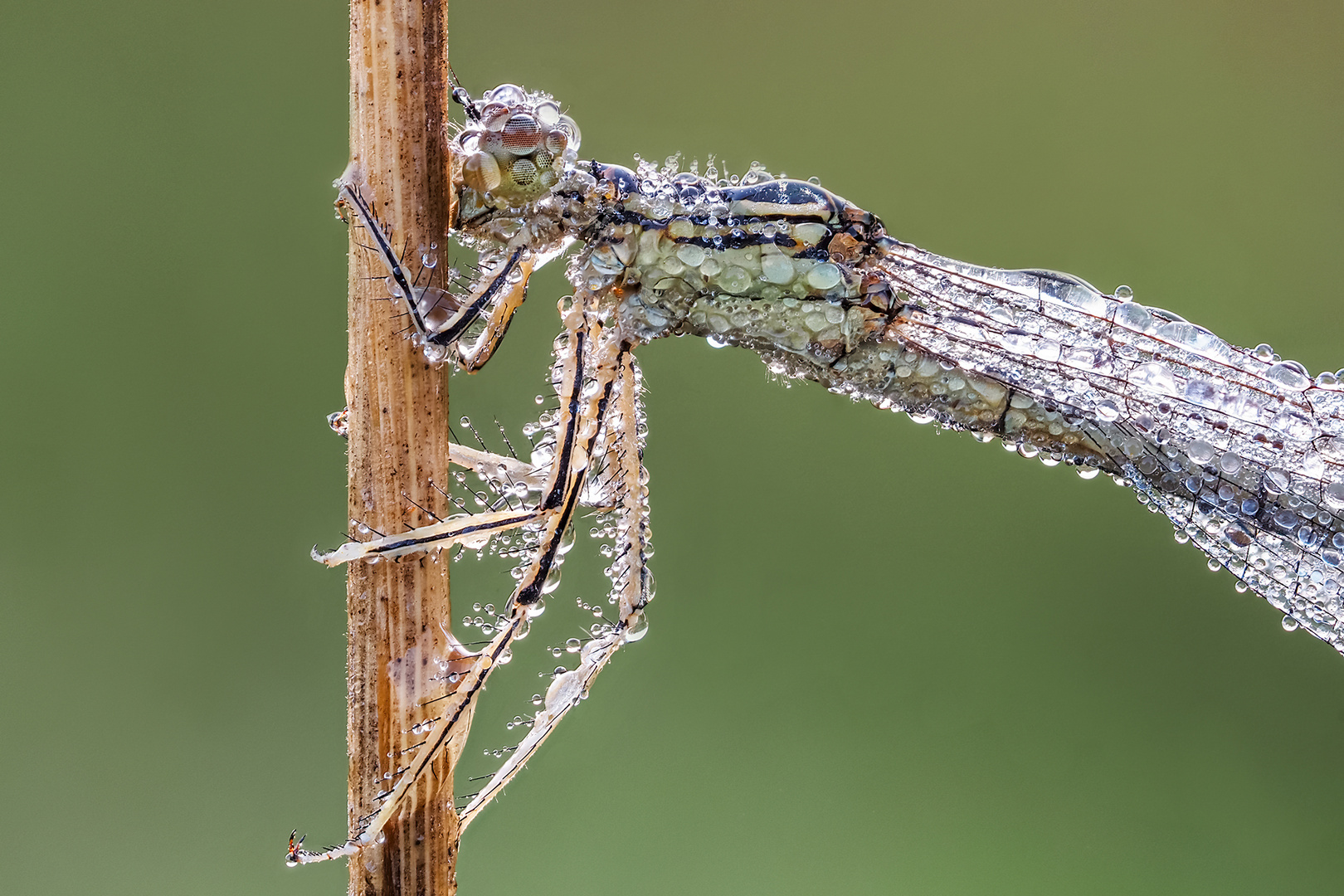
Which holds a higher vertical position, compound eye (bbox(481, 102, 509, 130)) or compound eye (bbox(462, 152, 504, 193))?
compound eye (bbox(481, 102, 509, 130))

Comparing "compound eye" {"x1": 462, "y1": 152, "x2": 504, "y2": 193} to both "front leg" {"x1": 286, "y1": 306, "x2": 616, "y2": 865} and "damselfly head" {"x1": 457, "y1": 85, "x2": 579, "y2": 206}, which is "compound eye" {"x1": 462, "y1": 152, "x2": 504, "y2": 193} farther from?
"front leg" {"x1": 286, "y1": 306, "x2": 616, "y2": 865}

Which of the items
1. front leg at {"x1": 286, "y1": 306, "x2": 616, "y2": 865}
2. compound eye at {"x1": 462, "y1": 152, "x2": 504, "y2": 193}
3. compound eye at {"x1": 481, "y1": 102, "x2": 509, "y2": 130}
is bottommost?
front leg at {"x1": 286, "y1": 306, "x2": 616, "y2": 865}

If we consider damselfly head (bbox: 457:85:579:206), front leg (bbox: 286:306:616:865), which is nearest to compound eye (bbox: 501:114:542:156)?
damselfly head (bbox: 457:85:579:206)

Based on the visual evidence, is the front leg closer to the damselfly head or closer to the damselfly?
the damselfly

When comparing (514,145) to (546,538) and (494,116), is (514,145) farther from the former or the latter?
(546,538)

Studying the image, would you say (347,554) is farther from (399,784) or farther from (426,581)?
(399,784)

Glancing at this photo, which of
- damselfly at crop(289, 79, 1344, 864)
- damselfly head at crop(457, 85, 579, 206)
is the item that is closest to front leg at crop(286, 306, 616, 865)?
damselfly at crop(289, 79, 1344, 864)

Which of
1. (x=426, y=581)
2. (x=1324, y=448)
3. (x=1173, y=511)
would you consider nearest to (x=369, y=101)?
(x=426, y=581)
